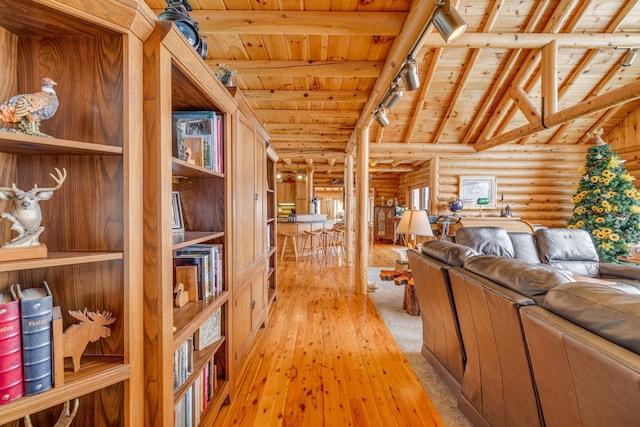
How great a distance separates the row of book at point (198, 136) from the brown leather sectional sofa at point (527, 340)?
1624 mm

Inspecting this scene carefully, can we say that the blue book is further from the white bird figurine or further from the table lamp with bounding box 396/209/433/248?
the table lamp with bounding box 396/209/433/248

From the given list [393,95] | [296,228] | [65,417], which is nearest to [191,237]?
[65,417]

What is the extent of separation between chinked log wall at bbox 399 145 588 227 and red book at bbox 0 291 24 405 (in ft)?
24.6

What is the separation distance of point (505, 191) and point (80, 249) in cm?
846

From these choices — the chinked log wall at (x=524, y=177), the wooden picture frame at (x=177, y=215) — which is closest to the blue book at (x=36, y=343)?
the wooden picture frame at (x=177, y=215)

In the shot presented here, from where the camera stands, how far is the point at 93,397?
3.18 feet

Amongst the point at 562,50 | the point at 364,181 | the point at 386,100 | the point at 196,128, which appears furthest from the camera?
the point at 562,50

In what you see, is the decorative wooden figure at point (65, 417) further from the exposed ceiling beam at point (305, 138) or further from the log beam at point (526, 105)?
the log beam at point (526, 105)

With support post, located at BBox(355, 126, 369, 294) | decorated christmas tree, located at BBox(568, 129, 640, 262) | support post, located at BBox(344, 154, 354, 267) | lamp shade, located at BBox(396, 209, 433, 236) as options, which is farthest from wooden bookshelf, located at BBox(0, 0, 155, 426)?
decorated christmas tree, located at BBox(568, 129, 640, 262)

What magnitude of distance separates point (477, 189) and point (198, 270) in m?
7.47

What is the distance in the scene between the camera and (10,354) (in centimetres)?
75

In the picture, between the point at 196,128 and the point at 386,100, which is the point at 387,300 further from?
the point at 196,128

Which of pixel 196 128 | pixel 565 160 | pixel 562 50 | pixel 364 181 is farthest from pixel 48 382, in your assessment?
pixel 565 160

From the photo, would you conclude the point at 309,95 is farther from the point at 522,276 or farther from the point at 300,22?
the point at 522,276
